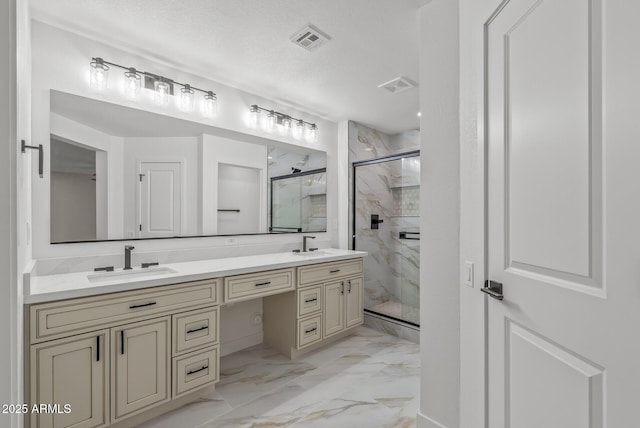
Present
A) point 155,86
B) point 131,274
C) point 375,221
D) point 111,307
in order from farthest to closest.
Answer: point 375,221, point 155,86, point 131,274, point 111,307

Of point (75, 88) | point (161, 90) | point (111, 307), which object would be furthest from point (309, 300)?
point (75, 88)

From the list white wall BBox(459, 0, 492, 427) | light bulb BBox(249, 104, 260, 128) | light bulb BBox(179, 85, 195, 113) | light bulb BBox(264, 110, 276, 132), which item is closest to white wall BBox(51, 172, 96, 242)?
light bulb BBox(179, 85, 195, 113)

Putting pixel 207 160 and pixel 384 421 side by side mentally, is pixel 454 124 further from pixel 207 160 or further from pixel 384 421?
pixel 207 160

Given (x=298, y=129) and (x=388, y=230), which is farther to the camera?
(x=388, y=230)

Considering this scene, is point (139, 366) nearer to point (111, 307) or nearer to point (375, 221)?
point (111, 307)

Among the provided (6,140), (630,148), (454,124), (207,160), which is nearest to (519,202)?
(630,148)

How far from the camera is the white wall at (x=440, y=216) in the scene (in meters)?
1.52

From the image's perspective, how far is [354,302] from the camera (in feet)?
9.86

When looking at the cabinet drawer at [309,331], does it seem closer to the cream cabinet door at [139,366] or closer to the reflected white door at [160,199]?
the cream cabinet door at [139,366]

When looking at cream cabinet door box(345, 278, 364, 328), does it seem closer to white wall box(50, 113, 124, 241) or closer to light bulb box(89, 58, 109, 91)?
white wall box(50, 113, 124, 241)

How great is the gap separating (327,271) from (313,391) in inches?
39.0

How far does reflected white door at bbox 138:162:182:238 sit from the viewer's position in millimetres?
2207

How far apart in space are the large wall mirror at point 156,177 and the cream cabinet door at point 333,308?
0.79 m

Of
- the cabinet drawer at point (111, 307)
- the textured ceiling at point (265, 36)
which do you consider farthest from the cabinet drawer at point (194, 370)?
the textured ceiling at point (265, 36)
